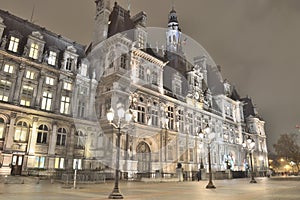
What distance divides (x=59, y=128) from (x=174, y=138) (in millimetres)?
15511

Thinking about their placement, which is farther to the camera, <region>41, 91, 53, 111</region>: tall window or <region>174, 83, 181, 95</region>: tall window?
<region>174, 83, 181, 95</region>: tall window

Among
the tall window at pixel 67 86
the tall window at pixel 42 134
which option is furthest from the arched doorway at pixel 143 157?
the tall window at pixel 67 86

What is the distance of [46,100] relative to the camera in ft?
83.4

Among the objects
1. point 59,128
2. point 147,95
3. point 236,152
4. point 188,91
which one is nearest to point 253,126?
point 236,152

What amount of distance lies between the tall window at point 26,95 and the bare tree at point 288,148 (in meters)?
58.2

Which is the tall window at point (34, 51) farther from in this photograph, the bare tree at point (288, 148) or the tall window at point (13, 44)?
the bare tree at point (288, 148)

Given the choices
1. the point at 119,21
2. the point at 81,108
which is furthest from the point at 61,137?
the point at 119,21

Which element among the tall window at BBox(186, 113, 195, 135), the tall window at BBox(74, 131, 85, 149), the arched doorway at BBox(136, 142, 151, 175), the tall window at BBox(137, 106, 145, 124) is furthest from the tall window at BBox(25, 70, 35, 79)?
the tall window at BBox(186, 113, 195, 135)

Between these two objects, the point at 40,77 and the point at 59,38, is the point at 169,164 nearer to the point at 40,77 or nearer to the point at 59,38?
the point at 40,77

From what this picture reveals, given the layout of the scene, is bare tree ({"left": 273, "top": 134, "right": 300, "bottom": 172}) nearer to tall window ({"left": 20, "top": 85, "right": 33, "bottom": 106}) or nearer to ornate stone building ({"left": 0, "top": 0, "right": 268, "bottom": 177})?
ornate stone building ({"left": 0, "top": 0, "right": 268, "bottom": 177})

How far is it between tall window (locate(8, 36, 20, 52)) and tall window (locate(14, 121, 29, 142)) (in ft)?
25.0

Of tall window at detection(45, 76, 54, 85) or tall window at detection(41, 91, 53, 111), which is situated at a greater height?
tall window at detection(45, 76, 54, 85)

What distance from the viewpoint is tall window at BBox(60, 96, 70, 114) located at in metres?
26.4

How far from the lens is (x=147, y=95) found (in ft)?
101
